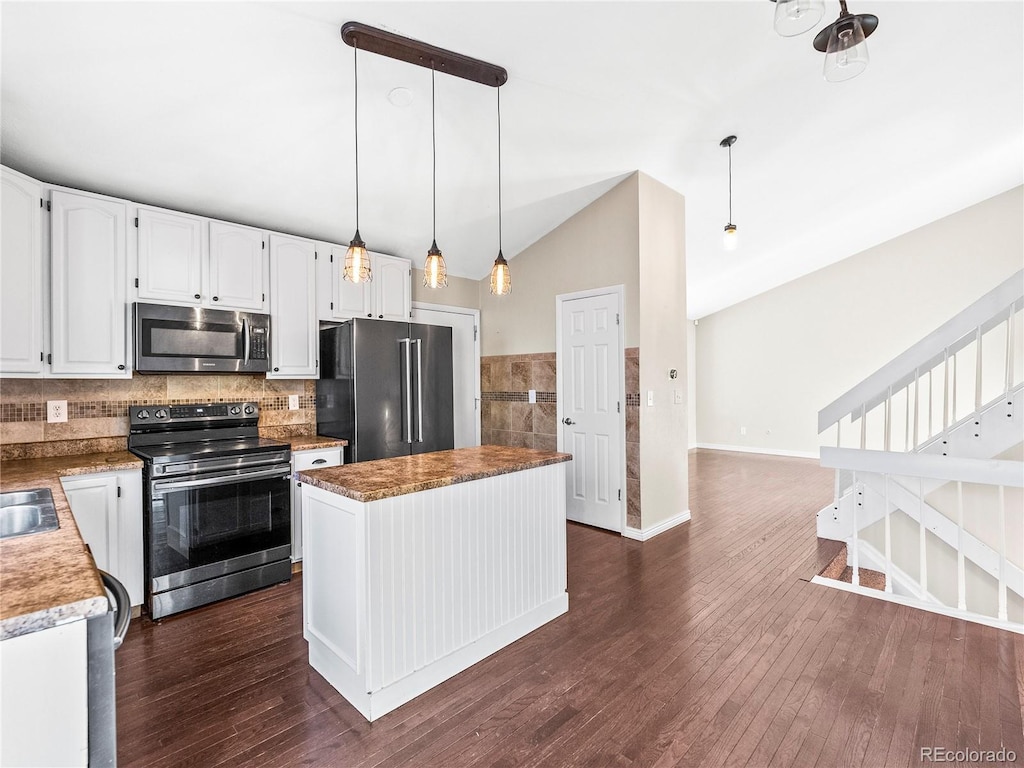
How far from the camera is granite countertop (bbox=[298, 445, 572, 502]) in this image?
6.46ft

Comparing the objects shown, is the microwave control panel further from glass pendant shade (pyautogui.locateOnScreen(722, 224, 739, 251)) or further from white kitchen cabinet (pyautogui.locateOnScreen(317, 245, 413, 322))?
glass pendant shade (pyautogui.locateOnScreen(722, 224, 739, 251))

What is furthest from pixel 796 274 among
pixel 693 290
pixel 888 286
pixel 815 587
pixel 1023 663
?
pixel 1023 663

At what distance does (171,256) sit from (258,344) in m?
0.73

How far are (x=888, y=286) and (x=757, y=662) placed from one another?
6.84m

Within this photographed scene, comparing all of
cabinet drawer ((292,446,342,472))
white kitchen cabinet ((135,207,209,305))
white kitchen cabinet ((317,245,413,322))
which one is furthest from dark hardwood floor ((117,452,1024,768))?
white kitchen cabinet ((317,245,413,322))

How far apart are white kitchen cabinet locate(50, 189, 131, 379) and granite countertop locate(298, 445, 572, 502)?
1649 millimetres

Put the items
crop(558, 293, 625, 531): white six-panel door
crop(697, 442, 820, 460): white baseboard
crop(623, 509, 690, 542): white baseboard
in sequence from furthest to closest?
crop(697, 442, 820, 460): white baseboard → crop(558, 293, 625, 531): white six-panel door → crop(623, 509, 690, 542): white baseboard

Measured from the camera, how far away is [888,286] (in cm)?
698

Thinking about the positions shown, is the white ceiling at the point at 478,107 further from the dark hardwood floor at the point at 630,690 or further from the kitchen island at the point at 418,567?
the dark hardwood floor at the point at 630,690

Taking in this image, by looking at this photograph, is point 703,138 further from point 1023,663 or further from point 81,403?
point 81,403

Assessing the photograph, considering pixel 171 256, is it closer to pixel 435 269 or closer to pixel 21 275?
pixel 21 275

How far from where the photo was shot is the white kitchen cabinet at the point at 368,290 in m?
3.83

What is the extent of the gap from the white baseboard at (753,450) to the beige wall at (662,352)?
4.29m

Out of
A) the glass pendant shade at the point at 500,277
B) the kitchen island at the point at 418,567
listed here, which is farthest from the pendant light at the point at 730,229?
the kitchen island at the point at 418,567
